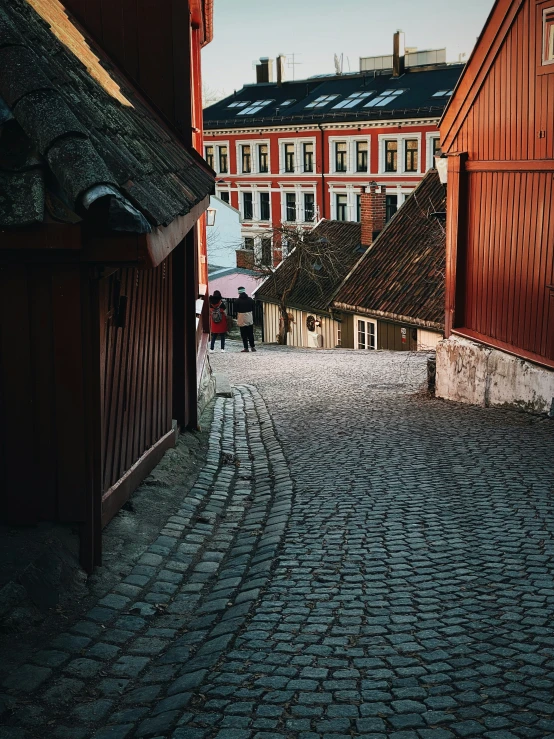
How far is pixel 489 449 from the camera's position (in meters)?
9.67

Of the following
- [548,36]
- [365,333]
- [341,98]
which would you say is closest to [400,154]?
[341,98]

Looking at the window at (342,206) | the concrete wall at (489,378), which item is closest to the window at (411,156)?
the window at (342,206)

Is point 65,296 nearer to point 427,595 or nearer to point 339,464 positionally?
point 427,595

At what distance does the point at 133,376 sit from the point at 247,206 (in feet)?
166

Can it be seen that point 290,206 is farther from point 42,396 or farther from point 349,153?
point 42,396

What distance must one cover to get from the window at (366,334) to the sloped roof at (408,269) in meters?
0.64

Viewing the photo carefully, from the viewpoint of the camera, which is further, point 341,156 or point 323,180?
point 323,180

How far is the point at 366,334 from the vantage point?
29734 mm

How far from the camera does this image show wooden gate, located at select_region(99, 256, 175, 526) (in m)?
6.23

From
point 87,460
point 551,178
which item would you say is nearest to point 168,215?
point 87,460

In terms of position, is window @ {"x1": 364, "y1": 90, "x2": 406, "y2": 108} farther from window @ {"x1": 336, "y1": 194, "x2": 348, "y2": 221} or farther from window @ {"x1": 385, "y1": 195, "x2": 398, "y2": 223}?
window @ {"x1": 336, "y1": 194, "x2": 348, "y2": 221}

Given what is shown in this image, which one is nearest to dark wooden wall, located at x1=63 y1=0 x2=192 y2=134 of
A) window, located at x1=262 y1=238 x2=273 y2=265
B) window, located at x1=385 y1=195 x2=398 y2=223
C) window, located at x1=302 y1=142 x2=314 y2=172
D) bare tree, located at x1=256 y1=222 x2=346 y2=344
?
bare tree, located at x1=256 y1=222 x2=346 y2=344

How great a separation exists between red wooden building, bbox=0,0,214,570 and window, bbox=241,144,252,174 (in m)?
48.5

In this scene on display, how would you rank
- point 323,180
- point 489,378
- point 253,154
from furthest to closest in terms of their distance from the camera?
point 253,154
point 323,180
point 489,378
